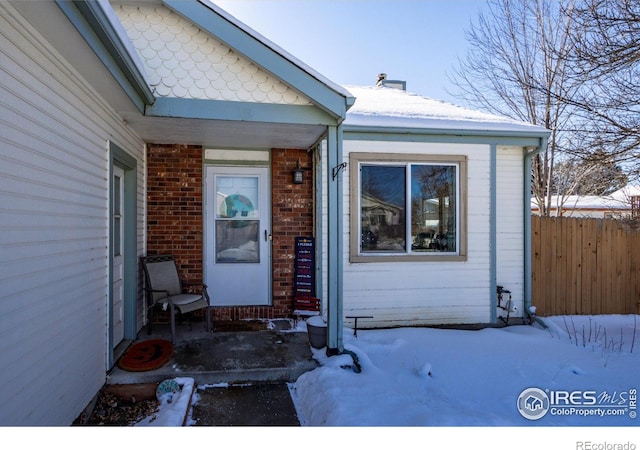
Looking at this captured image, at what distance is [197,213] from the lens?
16.9ft

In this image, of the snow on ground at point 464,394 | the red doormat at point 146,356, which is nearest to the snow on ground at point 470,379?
the snow on ground at point 464,394

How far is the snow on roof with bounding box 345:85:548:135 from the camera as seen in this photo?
498cm

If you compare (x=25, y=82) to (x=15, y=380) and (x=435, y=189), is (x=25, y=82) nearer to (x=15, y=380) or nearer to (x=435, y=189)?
(x=15, y=380)

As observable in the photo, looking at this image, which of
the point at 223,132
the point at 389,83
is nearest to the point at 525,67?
the point at 389,83

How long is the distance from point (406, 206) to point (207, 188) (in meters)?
2.86

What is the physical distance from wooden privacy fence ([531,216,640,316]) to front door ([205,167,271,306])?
424 cm

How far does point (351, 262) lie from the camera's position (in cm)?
510

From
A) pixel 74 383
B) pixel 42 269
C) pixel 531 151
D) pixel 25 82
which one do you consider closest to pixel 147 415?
pixel 74 383

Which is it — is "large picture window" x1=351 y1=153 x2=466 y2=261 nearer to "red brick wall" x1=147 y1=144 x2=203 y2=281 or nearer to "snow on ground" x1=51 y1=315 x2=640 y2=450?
"snow on ground" x1=51 y1=315 x2=640 y2=450

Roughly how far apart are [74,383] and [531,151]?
235 inches

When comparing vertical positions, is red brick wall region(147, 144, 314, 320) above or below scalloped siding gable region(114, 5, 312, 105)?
below

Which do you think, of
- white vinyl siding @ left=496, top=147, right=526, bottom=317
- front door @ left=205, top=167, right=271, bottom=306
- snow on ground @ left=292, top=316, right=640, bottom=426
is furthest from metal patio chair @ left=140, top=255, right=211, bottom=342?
white vinyl siding @ left=496, top=147, right=526, bottom=317

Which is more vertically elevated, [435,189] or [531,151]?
[531,151]

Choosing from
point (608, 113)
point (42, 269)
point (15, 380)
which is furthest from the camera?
point (608, 113)
